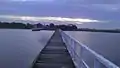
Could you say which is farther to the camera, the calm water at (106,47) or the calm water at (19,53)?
the calm water at (106,47)

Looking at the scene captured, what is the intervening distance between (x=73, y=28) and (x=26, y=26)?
36245 mm

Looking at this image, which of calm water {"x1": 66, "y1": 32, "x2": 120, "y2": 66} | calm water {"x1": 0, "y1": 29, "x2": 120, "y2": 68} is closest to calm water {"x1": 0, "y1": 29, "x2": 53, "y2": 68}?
calm water {"x1": 0, "y1": 29, "x2": 120, "y2": 68}

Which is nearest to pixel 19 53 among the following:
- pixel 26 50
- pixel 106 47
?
pixel 26 50

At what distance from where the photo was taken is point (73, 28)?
13825cm

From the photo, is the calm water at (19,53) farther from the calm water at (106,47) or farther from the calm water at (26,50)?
the calm water at (106,47)

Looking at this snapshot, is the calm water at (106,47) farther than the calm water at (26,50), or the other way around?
the calm water at (106,47)

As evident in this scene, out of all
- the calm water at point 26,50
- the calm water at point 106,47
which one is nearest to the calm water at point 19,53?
the calm water at point 26,50

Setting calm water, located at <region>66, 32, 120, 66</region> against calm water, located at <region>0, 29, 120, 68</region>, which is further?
calm water, located at <region>66, 32, 120, 66</region>

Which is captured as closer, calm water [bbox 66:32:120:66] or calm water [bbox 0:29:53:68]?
calm water [bbox 0:29:53:68]

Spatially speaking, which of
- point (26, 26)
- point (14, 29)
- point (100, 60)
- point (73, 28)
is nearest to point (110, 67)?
point (100, 60)

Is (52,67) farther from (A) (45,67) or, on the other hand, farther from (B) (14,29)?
(B) (14,29)

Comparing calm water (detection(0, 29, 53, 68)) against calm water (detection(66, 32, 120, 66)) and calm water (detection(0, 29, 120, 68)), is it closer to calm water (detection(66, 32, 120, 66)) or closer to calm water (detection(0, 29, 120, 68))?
calm water (detection(0, 29, 120, 68))

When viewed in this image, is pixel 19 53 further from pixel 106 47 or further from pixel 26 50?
pixel 106 47

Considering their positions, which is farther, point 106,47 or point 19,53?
point 106,47
